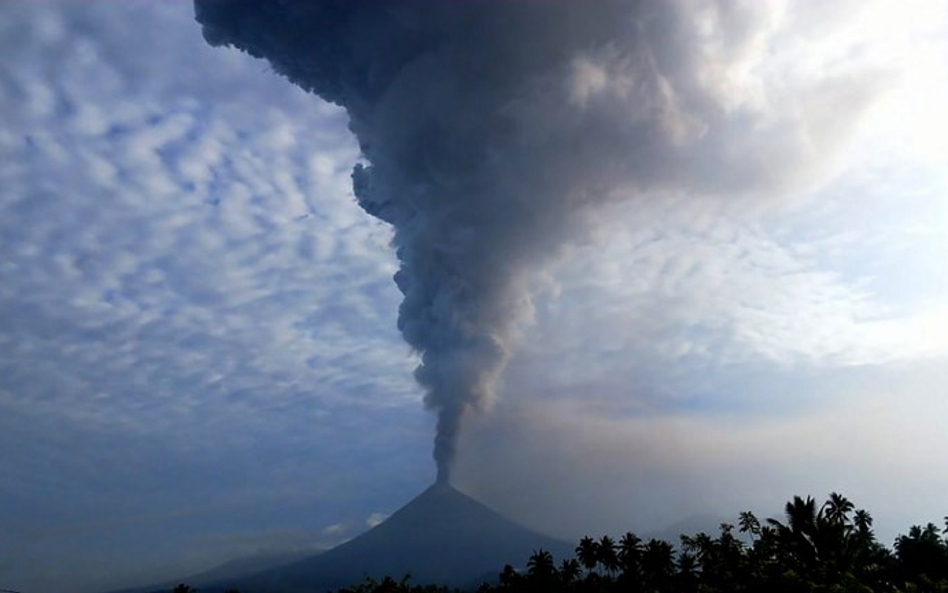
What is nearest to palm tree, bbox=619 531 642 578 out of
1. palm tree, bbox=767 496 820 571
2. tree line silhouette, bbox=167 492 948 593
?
tree line silhouette, bbox=167 492 948 593

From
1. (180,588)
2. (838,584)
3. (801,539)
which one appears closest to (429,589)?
(180,588)

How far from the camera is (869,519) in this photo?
301ft

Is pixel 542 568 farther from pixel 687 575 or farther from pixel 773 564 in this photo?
pixel 773 564

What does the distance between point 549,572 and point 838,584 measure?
5578 cm

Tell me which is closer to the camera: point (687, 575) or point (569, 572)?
point (687, 575)

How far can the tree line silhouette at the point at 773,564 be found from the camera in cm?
7312

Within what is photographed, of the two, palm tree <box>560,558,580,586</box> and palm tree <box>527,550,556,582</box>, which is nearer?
palm tree <box>560,558,580,586</box>

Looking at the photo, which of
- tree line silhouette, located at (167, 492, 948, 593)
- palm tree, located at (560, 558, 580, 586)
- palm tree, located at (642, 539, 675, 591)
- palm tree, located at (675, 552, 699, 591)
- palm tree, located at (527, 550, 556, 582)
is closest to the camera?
tree line silhouette, located at (167, 492, 948, 593)

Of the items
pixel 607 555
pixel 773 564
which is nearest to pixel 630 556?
pixel 607 555

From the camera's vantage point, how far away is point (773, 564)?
262 feet

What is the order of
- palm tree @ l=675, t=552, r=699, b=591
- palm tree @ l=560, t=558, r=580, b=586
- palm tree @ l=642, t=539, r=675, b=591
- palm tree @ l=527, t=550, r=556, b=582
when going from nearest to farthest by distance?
palm tree @ l=675, t=552, r=699, b=591, palm tree @ l=642, t=539, r=675, b=591, palm tree @ l=560, t=558, r=580, b=586, palm tree @ l=527, t=550, r=556, b=582

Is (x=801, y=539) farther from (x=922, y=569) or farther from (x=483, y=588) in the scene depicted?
(x=483, y=588)

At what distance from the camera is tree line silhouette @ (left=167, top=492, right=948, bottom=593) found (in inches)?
2879

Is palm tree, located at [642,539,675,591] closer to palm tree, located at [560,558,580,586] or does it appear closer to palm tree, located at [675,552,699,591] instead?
palm tree, located at [675,552,699,591]
